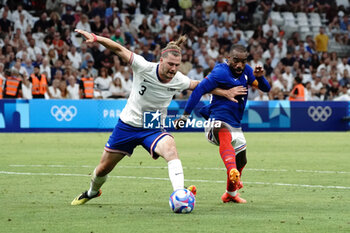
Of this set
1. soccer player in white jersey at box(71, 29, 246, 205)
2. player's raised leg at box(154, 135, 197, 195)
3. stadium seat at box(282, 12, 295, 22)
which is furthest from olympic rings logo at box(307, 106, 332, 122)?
player's raised leg at box(154, 135, 197, 195)

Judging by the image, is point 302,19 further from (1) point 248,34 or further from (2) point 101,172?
(2) point 101,172

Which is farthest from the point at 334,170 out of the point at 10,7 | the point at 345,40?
the point at 345,40

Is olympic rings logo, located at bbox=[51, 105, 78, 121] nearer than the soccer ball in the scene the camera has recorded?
No

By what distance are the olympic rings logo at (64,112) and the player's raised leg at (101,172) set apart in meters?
14.5

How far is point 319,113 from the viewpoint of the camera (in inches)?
986

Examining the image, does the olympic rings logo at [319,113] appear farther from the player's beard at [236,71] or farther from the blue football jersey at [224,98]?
the player's beard at [236,71]

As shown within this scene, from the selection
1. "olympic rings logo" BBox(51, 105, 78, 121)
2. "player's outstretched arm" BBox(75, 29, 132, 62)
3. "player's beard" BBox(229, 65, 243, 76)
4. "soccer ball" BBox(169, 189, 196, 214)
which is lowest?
"olympic rings logo" BBox(51, 105, 78, 121)

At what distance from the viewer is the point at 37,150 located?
17172mm

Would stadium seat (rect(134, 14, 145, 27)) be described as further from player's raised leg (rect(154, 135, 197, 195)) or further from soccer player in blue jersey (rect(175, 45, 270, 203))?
player's raised leg (rect(154, 135, 197, 195))

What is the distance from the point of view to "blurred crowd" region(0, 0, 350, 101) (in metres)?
25.2

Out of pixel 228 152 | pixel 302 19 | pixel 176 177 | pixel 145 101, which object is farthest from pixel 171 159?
pixel 302 19

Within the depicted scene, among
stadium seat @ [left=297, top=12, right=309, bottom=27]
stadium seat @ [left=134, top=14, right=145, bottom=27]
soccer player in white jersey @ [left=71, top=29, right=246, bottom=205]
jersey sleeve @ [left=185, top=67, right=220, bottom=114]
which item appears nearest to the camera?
soccer player in white jersey @ [left=71, top=29, right=246, bottom=205]

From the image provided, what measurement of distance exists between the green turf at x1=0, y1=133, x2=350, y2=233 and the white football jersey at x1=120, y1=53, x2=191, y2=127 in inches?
42.9

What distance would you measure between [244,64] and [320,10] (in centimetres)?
2822
